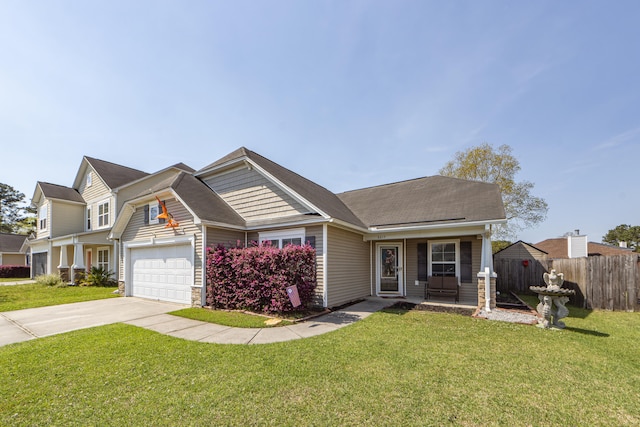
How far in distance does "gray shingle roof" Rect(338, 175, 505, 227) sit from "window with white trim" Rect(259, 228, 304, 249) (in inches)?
130

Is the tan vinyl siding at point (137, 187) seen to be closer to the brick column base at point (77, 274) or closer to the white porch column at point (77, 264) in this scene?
the white porch column at point (77, 264)

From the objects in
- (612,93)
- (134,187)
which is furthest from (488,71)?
(134,187)

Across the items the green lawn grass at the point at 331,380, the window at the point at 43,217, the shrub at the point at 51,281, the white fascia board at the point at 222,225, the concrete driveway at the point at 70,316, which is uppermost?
the window at the point at 43,217

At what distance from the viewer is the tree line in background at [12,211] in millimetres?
38344

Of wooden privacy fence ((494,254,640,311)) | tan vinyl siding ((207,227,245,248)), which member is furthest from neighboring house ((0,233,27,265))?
wooden privacy fence ((494,254,640,311))

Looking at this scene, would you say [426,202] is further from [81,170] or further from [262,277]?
[81,170]

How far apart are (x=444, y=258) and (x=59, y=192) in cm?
2576

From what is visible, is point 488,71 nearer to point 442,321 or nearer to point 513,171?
point 442,321

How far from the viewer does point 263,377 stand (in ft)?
13.3

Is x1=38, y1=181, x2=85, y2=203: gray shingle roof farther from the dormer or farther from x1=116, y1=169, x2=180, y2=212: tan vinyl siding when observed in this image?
x1=116, y1=169, x2=180, y2=212: tan vinyl siding

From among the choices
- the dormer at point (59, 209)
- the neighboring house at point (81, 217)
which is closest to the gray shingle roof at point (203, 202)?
the neighboring house at point (81, 217)

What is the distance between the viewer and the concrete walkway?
20.1ft

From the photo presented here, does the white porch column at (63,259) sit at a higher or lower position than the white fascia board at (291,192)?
lower

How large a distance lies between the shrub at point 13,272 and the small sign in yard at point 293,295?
3132 centimetres
